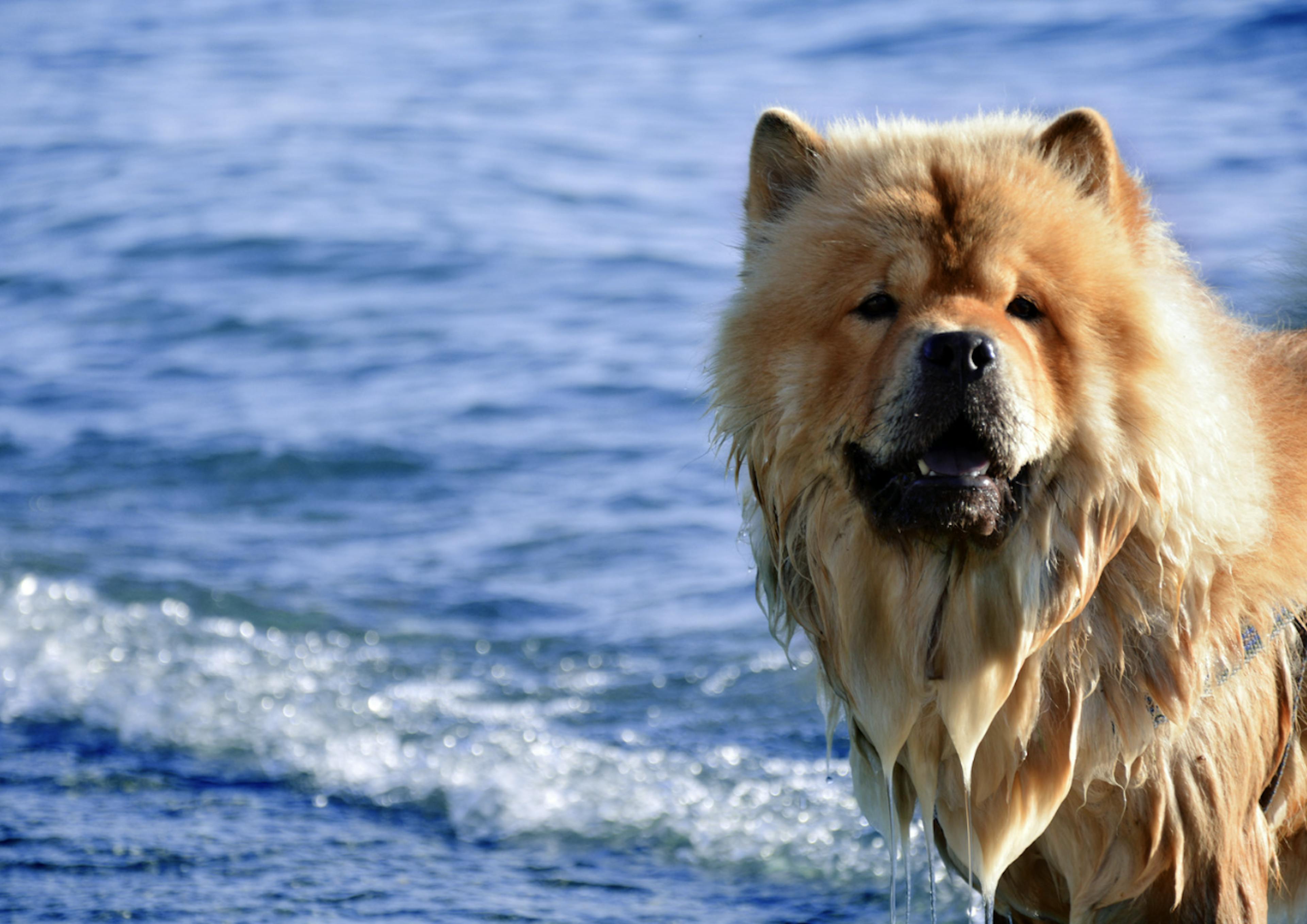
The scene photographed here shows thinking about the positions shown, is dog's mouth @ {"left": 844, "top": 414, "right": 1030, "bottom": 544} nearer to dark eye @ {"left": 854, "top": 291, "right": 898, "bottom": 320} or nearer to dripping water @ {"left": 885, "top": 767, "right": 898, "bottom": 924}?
dark eye @ {"left": 854, "top": 291, "right": 898, "bottom": 320}

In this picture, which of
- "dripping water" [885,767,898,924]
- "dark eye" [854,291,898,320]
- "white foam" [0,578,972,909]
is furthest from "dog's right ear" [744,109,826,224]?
"white foam" [0,578,972,909]

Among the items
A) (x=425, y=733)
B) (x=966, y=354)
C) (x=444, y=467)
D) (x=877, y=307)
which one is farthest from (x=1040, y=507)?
(x=444, y=467)

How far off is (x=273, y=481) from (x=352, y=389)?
1.14 meters

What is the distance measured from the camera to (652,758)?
4.70 meters

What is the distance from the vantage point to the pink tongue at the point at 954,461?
9.04ft

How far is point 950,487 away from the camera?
2711 millimetres

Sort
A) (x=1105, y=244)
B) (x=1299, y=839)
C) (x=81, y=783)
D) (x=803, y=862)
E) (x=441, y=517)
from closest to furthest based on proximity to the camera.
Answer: (x=1105, y=244), (x=1299, y=839), (x=803, y=862), (x=81, y=783), (x=441, y=517)

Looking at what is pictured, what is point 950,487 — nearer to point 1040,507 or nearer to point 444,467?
point 1040,507

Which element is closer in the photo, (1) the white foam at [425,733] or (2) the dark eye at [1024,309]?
(2) the dark eye at [1024,309]

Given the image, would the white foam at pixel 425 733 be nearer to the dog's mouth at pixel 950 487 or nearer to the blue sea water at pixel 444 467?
the blue sea water at pixel 444 467

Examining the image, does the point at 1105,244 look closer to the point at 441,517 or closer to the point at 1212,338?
the point at 1212,338

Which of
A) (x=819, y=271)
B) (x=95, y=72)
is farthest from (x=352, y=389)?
(x=95, y=72)

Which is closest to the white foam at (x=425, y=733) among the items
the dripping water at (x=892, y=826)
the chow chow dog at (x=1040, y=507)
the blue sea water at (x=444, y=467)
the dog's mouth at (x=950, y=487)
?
the blue sea water at (x=444, y=467)

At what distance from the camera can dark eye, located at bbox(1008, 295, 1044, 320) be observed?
2762 mm
